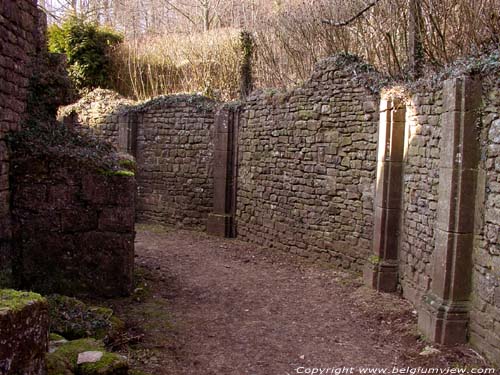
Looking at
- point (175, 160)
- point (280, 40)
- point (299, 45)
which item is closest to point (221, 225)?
point (175, 160)

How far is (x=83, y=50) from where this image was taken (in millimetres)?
15758

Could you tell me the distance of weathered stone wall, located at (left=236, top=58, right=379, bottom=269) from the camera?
26.0ft

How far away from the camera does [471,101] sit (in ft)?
16.8

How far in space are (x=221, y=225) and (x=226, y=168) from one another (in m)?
1.34

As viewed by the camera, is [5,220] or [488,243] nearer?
[488,243]

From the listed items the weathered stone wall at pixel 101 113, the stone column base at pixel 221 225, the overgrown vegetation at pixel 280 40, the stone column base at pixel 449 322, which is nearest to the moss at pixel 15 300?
the stone column base at pixel 449 322

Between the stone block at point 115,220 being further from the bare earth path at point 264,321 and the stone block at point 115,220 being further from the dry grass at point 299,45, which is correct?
the dry grass at point 299,45

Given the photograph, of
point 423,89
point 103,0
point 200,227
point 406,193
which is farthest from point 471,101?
point 103,0

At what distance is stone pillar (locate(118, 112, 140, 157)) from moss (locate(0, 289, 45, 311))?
1015cm

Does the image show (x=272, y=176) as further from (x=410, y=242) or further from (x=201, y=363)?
(x=201, y=363)

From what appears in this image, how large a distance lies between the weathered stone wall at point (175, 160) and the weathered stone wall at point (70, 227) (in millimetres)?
5673

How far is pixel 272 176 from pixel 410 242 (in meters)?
3.88

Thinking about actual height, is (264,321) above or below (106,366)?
below

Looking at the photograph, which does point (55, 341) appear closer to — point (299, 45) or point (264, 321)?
point (264, 321)
